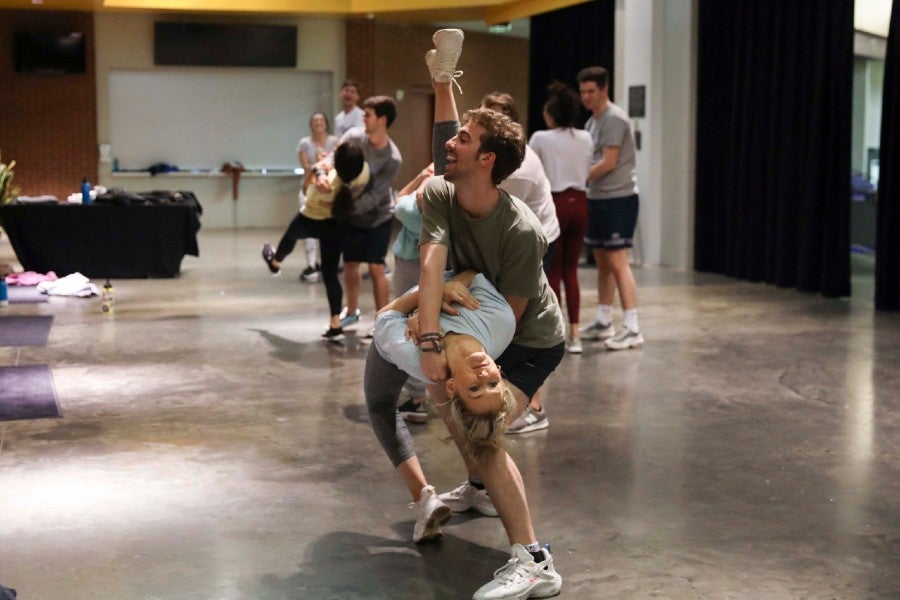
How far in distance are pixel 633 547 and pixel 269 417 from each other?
210cm

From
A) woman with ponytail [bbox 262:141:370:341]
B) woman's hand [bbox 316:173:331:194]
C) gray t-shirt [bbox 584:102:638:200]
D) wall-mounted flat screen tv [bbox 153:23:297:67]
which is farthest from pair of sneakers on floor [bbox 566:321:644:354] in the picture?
wall-mounted flat screen tv [bbox 153:23:297:67]

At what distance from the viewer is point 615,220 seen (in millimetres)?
6676

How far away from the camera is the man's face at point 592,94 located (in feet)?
21.6

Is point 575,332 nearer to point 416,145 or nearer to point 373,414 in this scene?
point 373,414

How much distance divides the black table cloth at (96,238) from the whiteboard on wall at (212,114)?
19.2 ft

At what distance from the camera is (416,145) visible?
17.3m

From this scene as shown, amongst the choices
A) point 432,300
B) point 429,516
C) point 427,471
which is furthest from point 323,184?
point 432,300

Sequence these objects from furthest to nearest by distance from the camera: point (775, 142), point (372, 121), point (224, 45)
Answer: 1. point (224, 45)
2. point (775, 142)
3. point (372, 121)

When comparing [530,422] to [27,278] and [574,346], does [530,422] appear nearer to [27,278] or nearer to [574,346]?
[574,346]

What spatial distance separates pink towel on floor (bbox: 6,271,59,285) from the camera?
9453mm

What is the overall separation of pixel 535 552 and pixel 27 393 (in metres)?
3.23

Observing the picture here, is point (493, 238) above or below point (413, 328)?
above

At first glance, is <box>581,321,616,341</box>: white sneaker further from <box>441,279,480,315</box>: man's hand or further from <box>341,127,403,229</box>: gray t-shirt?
<box>441,279,480,315</box>: man's hand

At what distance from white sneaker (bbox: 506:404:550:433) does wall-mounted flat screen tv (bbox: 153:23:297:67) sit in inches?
465
